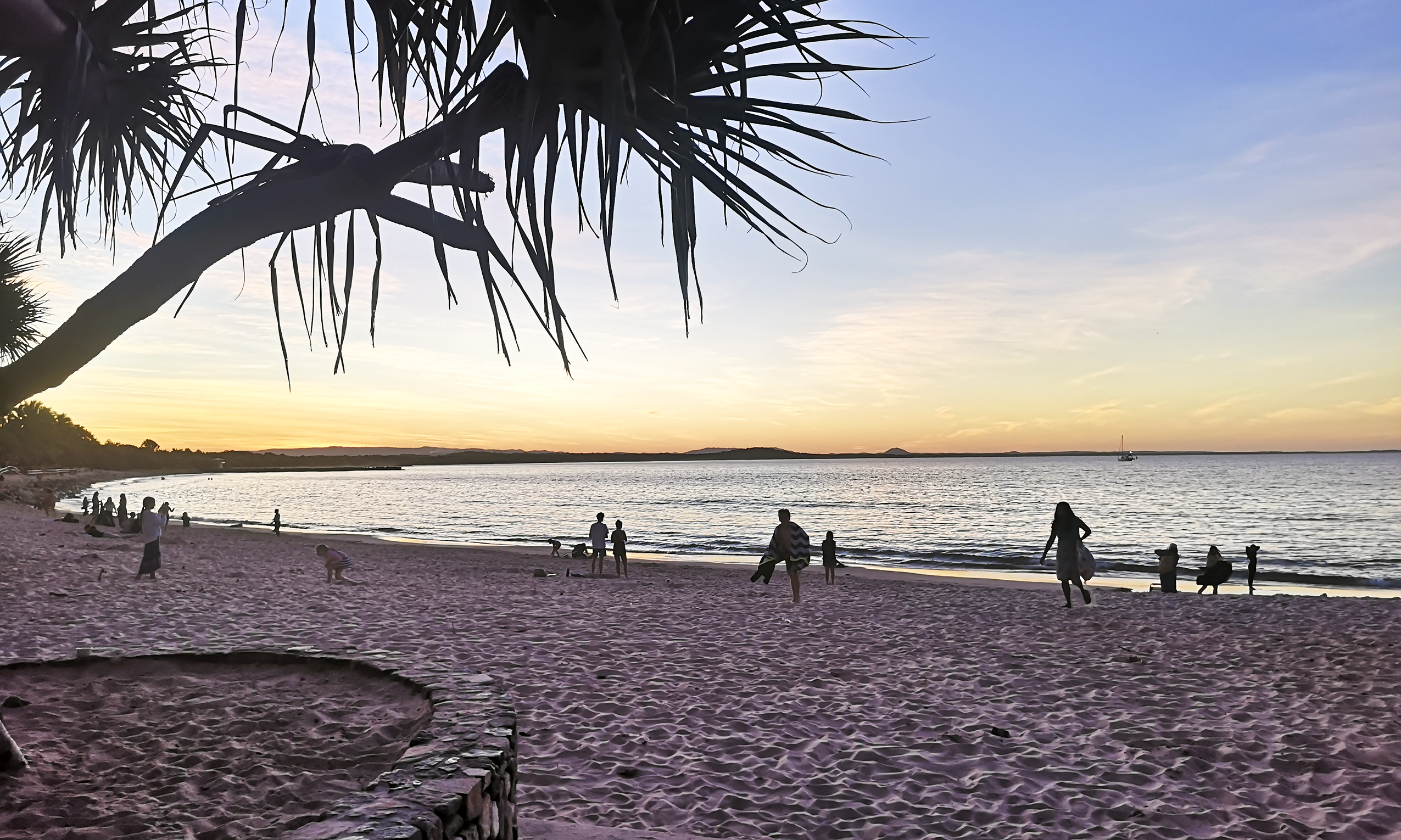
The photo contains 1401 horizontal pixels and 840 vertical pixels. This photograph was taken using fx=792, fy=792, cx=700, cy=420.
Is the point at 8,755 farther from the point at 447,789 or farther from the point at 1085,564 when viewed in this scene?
the point at 1085,564

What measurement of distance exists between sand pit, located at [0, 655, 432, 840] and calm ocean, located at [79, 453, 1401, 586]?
26139 mm

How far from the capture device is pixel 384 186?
3652mm

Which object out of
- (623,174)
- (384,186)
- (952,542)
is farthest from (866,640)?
(952,542)

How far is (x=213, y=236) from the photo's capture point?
10.8 feet

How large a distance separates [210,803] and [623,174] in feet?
12.8

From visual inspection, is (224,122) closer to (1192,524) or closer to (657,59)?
(657,59)

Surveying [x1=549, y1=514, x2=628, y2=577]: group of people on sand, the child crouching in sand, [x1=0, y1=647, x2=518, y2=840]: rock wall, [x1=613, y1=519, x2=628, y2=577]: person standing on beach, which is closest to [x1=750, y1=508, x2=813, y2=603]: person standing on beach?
[x1=549, y1=514, x2=628, y2=577]: group of people on sand

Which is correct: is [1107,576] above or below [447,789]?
below

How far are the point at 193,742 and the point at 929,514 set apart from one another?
5641 cm

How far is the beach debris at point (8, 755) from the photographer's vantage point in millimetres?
4094

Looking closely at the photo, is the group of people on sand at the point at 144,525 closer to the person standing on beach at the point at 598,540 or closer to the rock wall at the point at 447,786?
the person standing on beach at the point at 598,540

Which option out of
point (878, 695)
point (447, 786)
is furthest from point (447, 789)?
point (878, 695)

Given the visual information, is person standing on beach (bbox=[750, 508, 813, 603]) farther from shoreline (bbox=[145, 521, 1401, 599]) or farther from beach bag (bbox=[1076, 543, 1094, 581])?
shoreline (bbox=[145, 521, 1401, 599])

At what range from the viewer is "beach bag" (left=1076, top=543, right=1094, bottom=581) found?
13.2 metres
